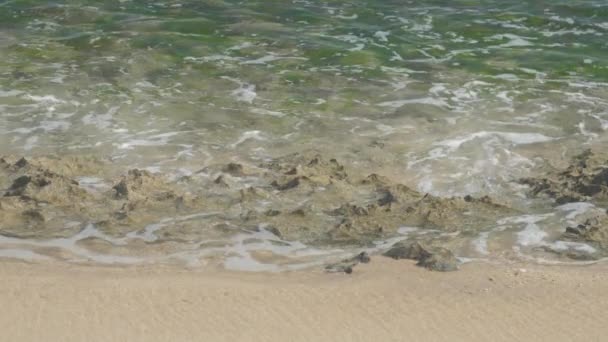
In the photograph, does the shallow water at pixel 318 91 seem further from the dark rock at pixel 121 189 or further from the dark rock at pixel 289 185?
the dark rock at pixel 289 185

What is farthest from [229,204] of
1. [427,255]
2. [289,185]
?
[427,255]

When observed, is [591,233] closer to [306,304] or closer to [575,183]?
[575,183]

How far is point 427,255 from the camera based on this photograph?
5.04m

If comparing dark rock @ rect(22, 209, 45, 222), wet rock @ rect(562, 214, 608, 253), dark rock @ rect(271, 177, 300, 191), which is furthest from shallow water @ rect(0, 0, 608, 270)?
dark rock @ rect(271, 177, 300, 191)

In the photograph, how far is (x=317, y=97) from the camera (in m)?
8.79

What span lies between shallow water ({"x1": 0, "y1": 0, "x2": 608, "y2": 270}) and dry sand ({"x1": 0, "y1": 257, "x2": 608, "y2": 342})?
35 cm

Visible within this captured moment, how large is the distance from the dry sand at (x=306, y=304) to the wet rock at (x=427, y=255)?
0.20 ft

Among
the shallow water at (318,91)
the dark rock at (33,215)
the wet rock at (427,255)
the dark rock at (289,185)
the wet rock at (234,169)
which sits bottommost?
the shallow water at (318,91)

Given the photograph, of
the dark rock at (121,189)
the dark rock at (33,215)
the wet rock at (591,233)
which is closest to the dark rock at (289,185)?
the dark rock at (121,189)

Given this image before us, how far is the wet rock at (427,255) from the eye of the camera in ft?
16.3

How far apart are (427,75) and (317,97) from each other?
145 centimetres

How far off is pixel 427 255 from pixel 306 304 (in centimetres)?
88

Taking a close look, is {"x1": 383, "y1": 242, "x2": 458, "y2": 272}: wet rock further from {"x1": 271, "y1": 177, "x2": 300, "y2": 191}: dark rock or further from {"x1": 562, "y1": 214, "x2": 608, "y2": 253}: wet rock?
{"x1": 271, "y1": 177, "x2": 300, "y2": 191}: dark rock

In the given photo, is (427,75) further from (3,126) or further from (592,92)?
(3,126)
